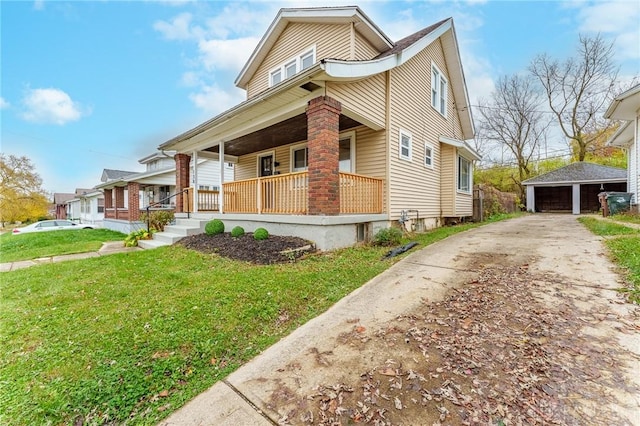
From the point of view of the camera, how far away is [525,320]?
9.89ft

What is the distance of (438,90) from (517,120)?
2090 centimetres

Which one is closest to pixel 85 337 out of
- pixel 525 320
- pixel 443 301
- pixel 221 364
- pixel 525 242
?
pixel 221 364

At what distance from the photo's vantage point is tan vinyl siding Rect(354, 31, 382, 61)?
350 inches

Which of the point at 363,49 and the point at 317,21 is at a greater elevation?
the point at 317,21

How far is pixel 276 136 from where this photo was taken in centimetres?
964

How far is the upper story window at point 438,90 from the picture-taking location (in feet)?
37.7

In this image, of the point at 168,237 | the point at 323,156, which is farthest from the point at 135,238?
the point at 323,156

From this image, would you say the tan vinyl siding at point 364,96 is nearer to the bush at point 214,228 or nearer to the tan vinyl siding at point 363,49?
the tan vinyl siding at point 363,49

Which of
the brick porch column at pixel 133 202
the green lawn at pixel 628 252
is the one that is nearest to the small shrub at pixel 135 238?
the brick porch column at pixel 133 202

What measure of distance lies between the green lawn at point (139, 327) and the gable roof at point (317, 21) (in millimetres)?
7417

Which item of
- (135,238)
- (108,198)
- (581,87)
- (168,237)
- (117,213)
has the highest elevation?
(581,87)

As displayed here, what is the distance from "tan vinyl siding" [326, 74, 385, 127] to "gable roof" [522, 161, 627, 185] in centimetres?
1918

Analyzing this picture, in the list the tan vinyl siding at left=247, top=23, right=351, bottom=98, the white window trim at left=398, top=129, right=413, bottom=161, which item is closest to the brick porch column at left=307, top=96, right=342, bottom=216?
the white window trim at left=398, top=129, right=413, bottom=161

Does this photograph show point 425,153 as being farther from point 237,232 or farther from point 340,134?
point 237,232
